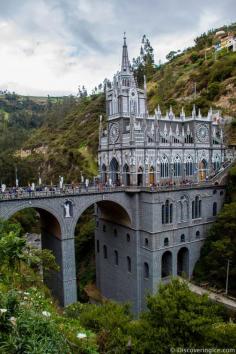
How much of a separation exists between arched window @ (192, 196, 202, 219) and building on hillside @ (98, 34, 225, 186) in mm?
3581

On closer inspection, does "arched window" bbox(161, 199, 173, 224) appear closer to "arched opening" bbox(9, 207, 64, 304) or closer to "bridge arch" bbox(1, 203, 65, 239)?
"bridge arch" bbox(1, 203, 65, 239)

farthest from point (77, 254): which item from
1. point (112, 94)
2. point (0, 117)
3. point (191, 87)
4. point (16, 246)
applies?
point (0, 117)

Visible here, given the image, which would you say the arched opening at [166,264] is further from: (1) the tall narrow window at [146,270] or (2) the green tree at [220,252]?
(2) the green tree at [220,252]

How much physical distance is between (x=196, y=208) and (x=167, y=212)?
5330 mm

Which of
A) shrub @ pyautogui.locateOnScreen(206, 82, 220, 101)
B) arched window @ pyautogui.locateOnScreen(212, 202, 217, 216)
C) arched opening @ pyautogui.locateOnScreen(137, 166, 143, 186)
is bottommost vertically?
arched window @ pyautogui.locateOnScreen(212, 202, 217, 216)

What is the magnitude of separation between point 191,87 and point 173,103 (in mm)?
10120

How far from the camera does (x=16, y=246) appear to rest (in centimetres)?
1680

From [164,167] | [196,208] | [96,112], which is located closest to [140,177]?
[164,167]

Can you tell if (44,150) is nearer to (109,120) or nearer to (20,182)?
(20,182)

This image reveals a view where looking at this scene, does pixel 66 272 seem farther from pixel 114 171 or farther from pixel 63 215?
pixel 114 171

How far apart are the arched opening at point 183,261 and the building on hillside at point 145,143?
9.47m

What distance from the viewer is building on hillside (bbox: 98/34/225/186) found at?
37906 millimetres

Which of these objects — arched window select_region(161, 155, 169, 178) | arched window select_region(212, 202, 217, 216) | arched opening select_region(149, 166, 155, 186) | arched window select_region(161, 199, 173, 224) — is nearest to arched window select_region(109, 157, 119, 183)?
arched opening select_region(149, 166, 155, 186)

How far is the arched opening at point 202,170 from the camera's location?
44250mm
